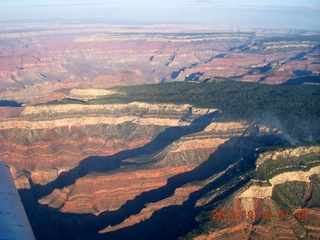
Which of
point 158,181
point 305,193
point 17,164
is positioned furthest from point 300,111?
point 17,164

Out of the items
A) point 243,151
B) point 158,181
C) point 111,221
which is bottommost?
point 111,221

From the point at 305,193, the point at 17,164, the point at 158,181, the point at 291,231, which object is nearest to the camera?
the point at 291,231

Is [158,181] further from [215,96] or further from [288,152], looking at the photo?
[215,96]

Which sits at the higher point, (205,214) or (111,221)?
(205,214)

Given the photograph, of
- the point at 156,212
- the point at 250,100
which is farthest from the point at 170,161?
the point at 250,100

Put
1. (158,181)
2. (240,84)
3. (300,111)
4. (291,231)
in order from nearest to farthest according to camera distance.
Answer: (291,231) → (158,181) → (300,111) → (240,84)
